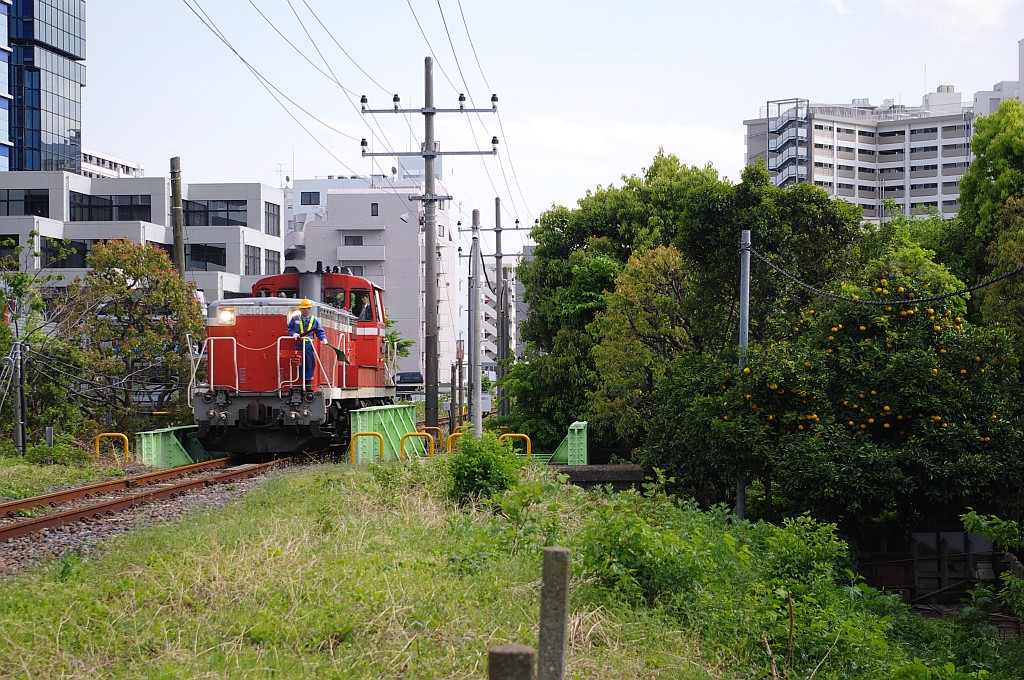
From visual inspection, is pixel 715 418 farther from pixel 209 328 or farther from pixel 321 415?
pixel 209 328

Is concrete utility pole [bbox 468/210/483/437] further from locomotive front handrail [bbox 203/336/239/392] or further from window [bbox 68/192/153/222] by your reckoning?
window [bbox 68/192/153/222]

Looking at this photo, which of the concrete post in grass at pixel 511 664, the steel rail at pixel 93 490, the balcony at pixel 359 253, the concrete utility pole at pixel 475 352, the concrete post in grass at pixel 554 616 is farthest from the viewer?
the balcony at pixel 359 253

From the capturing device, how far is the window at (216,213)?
189ft

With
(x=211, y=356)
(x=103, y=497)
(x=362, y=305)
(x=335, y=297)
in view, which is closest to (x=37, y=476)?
(x=103, y=497)

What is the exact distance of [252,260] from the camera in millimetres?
58375

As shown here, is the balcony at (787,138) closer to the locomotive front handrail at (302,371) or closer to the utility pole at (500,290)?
the utility pole at (500,290)

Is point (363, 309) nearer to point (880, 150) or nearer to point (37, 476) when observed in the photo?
point (37, 476)

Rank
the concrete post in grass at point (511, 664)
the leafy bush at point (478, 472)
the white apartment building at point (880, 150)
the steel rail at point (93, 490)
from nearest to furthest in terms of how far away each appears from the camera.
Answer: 1. the concrete post in grass at point (511, 664)
2. the steel rail at point (93, 490)
3. the leafy bush at point (478, 472)
4. the white apartment building at point (880, 150)

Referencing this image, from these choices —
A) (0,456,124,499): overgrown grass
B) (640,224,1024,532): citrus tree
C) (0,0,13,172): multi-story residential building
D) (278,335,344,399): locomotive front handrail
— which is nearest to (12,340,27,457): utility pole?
(0,456,124,499): overgrown grass

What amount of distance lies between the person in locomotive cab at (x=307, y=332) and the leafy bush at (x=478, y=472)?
20.9 feet

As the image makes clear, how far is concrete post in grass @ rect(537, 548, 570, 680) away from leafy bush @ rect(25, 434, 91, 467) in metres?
14.7

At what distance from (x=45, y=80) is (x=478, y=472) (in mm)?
65547

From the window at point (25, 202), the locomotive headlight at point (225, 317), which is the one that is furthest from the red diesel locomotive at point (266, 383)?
the window at point (25, 202)

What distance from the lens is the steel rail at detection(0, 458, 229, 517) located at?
37.6 ft
